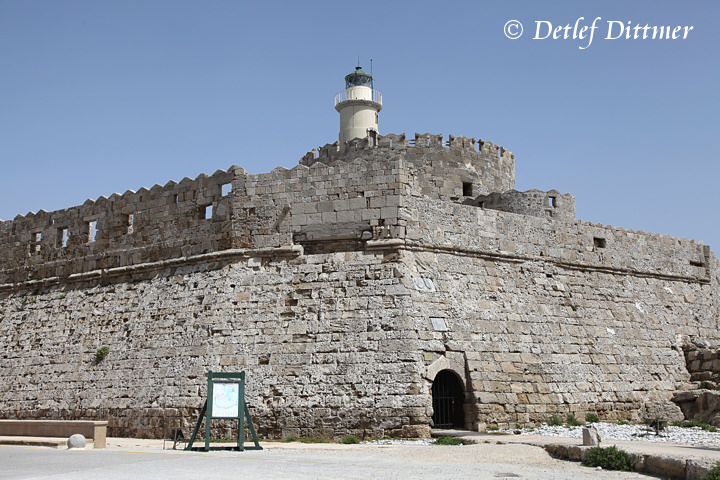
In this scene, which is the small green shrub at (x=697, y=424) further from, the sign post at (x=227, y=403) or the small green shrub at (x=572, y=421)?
the sign post at (x=227, y=403)

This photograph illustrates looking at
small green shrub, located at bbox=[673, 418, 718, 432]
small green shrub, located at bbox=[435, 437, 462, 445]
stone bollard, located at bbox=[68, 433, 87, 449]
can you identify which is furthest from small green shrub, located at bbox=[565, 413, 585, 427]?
stone bollard, located at bbox=[68, 433, 87, 449]

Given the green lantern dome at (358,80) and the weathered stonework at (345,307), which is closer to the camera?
the weathered stonework at (345,307)

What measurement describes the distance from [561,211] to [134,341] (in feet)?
36.5

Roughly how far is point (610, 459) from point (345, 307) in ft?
21.0

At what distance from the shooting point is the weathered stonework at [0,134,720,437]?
15.0 m

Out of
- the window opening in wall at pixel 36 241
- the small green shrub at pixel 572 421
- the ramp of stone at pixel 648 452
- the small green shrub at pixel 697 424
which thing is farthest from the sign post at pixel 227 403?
the window opening in wall at pixel 36 241

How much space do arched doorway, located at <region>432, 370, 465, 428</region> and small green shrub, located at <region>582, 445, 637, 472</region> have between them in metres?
4.51

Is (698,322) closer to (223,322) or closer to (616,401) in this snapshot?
(616,401)

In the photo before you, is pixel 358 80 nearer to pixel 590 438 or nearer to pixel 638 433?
pixel 638 433

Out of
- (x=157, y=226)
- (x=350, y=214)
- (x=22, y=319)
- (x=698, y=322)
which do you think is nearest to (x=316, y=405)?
(x=350, y=214)

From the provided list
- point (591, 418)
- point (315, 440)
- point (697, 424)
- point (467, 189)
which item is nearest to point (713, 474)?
point (315, 440)

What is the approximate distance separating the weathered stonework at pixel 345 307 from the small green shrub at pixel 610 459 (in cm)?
393

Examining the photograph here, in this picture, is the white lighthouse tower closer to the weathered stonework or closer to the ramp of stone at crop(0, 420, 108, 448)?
the weathered stonework

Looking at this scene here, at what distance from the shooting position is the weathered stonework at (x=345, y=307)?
15.0m
